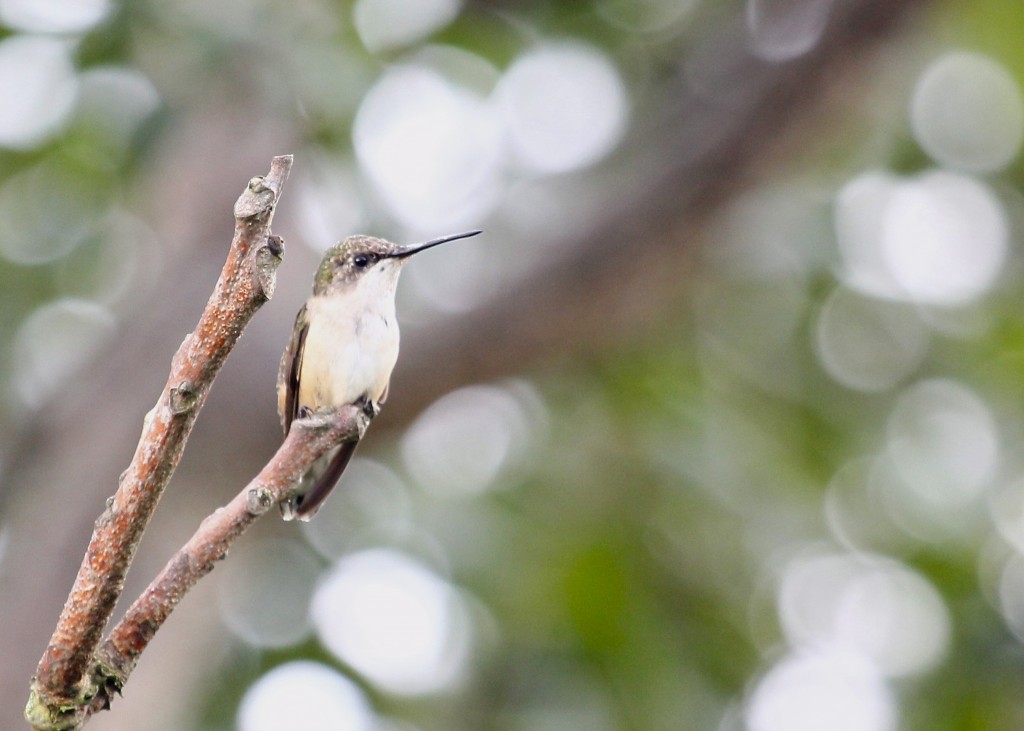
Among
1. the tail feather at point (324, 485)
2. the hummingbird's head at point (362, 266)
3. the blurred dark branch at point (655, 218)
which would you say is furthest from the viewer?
the blurred dark branch at point (655, 218)

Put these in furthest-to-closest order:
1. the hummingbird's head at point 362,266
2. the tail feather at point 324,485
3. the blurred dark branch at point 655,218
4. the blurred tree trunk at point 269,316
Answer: the blurred dark branch at point 655,218 < the blurred tree trunk at point 269,316 < the hummingbird's head at point 362,266 < the tail feather at point 324,485

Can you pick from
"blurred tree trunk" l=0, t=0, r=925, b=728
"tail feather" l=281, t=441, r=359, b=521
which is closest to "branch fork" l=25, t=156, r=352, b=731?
"tail feather" l=281, t=441, r=359, b=521

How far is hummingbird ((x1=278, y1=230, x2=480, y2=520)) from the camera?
3619 millimetres

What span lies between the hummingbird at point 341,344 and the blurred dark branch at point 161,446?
1.29 meters

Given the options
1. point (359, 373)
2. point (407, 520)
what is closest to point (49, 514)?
point (407, 520)

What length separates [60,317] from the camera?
9.38 metres

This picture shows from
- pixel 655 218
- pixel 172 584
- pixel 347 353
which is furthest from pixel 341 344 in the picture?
pixel 655 218

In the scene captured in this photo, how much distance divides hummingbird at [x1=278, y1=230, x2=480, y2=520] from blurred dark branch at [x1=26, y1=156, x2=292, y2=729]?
1286 millimetres

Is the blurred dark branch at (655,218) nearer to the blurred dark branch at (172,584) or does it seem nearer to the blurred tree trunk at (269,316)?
the blurred tree trunk at (269,316)

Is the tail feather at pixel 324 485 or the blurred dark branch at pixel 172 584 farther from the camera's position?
the tail feather at pixel 324 485

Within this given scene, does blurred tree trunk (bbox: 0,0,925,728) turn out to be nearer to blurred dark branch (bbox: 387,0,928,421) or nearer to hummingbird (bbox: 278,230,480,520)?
blurred dark branch (bbox: 387,0,928,421)

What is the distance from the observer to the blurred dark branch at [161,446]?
1813 mm

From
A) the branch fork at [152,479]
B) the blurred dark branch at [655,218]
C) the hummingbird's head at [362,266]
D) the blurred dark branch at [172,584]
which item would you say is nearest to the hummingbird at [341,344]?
the hummingbird's head at [362,266]

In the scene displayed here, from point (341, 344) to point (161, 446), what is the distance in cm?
196
